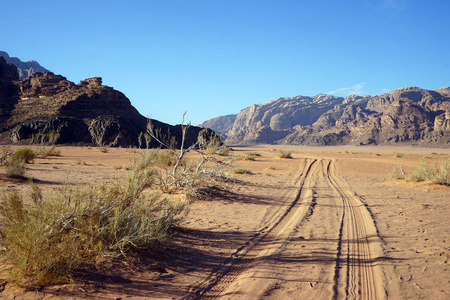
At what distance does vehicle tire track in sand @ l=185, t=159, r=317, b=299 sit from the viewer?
3.99 meters

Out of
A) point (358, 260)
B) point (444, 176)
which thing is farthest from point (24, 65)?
point (358, 260)

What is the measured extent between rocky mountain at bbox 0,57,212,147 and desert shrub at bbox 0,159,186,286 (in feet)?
128

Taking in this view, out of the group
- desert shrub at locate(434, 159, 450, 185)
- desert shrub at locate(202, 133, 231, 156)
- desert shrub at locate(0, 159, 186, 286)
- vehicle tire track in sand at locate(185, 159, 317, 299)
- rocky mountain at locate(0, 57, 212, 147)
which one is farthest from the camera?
rocky mountain at locate(0, 57, 212, 147)

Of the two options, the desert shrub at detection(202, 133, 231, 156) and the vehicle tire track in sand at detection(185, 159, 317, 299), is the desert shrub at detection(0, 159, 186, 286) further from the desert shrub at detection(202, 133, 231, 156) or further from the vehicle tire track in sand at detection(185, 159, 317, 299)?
the desert shrub at detection(202, 133, 231, 156)

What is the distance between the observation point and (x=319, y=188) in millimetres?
13734

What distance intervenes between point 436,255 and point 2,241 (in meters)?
6.48

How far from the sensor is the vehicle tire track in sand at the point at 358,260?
401 centimetres

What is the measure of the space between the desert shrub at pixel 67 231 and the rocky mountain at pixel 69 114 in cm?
3909

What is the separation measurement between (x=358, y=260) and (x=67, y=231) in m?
4.37

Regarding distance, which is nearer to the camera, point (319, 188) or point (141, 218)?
point (141, 218)

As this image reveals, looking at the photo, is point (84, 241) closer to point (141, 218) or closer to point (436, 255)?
point (141, 218)

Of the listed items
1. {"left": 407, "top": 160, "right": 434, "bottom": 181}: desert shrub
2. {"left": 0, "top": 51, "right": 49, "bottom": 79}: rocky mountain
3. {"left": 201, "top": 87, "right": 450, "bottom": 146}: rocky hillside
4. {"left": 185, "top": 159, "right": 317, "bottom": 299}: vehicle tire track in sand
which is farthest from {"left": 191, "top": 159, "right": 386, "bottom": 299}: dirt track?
{"left": 0, "top": 51, "right": 49, "bottom": 79}: rocky mountain

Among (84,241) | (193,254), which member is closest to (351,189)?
(193,254)

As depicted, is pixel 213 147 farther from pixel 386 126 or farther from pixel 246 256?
pixel 386 126
